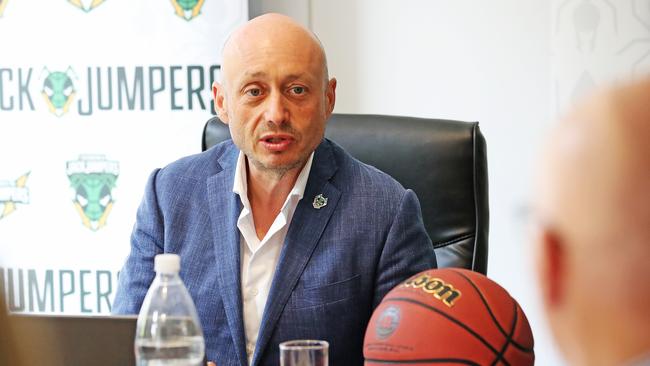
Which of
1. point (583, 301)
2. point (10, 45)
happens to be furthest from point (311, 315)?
point (10, 45)

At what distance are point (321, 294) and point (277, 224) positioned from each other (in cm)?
19

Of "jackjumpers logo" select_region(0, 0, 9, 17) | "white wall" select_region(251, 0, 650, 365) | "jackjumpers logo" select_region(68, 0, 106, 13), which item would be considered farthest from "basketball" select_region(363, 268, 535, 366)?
"jackjumpers logo" select_region(0, 0, 9, 17)

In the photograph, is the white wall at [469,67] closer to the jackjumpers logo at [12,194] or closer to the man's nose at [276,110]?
the jackjumpers logo at [12,194]

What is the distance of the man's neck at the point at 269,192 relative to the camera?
2125 mm

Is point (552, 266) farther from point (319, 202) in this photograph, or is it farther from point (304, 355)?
point (319, 202)

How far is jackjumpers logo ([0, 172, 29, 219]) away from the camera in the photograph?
3.39 m

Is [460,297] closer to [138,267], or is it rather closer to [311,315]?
[311,315]

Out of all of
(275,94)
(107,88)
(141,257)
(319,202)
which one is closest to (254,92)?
(275,94)

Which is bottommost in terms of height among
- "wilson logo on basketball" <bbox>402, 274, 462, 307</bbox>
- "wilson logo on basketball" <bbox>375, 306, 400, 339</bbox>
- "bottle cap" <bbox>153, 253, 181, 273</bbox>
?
"wilson logo on basketball" <bbox>375, 306, 400, 339</bbox>

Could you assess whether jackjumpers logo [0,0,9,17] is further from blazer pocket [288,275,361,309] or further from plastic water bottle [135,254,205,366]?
plastic water bottle [135,254,205,366]

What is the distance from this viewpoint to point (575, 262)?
474mm

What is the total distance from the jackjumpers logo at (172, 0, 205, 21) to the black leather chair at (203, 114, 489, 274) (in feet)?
3.78

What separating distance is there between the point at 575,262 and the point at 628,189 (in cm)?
4

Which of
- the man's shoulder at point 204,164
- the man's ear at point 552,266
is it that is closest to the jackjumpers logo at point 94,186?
the man's shoulder at point 204,164
